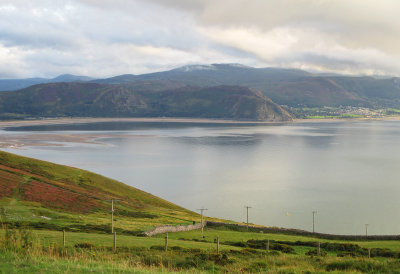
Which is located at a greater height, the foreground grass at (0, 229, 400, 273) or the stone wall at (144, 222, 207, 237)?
the foreground grass at (0, 229, 400, 273)

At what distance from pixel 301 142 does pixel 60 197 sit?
371 ft

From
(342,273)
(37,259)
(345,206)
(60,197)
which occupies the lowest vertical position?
(345,206)

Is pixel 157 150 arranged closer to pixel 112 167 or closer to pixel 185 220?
pixel 112 167

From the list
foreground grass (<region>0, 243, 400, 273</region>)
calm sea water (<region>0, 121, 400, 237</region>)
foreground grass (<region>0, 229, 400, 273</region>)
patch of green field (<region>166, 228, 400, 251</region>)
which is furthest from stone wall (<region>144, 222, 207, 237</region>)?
calm sea water (<region>0, 121, 400, 237</region>)

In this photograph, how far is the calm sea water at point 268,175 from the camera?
2042 inches

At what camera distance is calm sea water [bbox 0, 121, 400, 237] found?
51875 mm

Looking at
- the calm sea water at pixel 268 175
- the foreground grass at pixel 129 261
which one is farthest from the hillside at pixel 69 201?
the calm sea water at pixel 268 175

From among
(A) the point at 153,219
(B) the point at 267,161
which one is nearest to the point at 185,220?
(A) the point at 153,219

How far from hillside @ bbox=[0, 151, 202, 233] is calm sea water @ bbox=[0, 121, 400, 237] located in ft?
34.8

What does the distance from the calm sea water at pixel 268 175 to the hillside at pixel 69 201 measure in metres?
10.6

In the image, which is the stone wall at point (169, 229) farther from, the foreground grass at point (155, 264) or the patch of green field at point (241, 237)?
the foreground grass at point (155, 264)

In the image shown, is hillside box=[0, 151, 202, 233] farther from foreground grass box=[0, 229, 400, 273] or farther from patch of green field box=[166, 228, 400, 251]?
foreground grass box=[0, 229, 400, 273]

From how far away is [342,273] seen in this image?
13.6 metres

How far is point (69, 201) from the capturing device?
42094 millimetres
